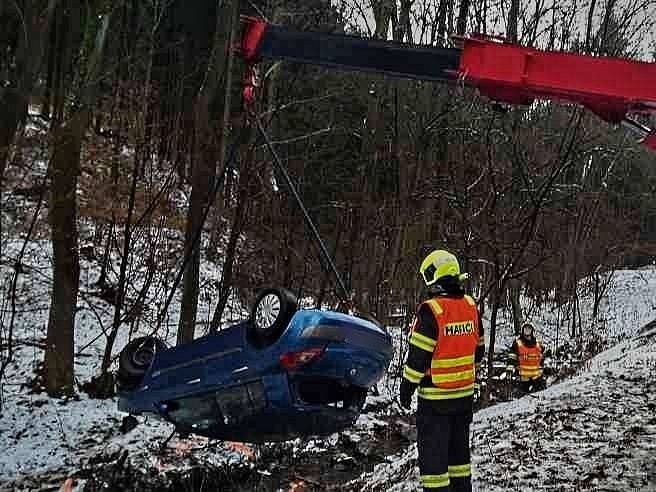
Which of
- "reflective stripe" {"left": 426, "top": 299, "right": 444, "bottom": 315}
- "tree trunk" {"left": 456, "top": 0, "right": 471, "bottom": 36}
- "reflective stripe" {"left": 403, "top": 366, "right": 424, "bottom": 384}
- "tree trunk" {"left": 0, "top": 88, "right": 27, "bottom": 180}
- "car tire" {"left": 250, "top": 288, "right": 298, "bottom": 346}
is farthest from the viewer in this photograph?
"tree trunk" {"left": 456, "top": 0, "right": 471, "bottom": 36}

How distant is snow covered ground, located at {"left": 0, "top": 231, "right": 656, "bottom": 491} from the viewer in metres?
5.95


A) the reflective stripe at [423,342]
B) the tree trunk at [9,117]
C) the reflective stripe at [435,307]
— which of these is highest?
the tree trunk at [9,117]

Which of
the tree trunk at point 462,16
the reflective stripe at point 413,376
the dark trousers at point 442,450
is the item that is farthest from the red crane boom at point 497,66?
the tree trunk at point 462,16

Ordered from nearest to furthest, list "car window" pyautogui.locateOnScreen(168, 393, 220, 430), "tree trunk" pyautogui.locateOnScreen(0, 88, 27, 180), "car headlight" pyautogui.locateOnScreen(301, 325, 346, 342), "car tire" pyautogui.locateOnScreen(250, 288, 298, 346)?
1. "car headlight" pyautogui.locateOnScreen(301, 325, 346, 342)
2. "car tire" pyautogui.locateOnScreen(250, 288, 298, 346)
3. "car window" pyautogui.locateOnScreen(168, 393, 220, 430)
4. "tree trunk" pyautogui.locateOnScreen(0, 88, 27, 180)

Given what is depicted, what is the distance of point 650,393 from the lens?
8367 mm

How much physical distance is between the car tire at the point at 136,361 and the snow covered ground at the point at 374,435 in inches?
85.3

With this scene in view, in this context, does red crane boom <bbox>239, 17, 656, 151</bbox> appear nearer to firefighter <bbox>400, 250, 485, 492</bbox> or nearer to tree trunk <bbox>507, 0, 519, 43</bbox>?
firefighter <bbox>400, 250, 485, 492</bbox>

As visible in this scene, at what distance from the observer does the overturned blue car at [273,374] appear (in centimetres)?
541

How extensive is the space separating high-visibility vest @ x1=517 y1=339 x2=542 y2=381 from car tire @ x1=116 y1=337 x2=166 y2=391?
27.2ft

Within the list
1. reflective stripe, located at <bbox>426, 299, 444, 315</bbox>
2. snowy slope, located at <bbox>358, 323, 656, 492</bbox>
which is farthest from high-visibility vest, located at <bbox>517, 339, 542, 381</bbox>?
reflective stripe, located at <bbox>426, 299, 444, 315</bbox>

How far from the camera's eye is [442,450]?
5.00 meters

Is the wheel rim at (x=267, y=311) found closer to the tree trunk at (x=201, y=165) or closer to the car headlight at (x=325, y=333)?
the car headlight at (x=325, y=333)

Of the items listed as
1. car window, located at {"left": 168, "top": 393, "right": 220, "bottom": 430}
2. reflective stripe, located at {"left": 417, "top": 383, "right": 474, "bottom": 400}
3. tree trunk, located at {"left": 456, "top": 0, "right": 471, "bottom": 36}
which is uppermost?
tree trunk, located at {"left": 456, "top": 0, "right": 471, "bottom": 36}

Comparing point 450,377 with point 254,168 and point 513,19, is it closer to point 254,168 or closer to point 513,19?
point 254,168
